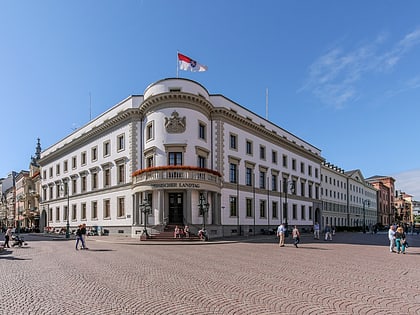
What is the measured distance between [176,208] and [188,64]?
14.6 metres

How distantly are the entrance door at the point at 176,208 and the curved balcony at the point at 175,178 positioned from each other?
2.03 meters

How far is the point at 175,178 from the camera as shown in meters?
30.6

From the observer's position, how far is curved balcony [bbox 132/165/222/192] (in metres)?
30.6

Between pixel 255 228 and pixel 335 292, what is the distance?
3225cm

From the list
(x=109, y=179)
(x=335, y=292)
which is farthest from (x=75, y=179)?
(x=335, y=292)

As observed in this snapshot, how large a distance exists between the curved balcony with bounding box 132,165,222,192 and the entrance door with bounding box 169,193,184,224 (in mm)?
2028

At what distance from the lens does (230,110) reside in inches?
1494

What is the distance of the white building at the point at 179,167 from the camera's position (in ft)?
105

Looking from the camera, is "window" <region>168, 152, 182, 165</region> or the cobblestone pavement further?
"window" <region>168, 152, 182, 165</region>

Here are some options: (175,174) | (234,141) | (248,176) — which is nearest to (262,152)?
(248,176)

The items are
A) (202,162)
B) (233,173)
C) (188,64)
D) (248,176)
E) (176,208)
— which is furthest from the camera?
(248,176)

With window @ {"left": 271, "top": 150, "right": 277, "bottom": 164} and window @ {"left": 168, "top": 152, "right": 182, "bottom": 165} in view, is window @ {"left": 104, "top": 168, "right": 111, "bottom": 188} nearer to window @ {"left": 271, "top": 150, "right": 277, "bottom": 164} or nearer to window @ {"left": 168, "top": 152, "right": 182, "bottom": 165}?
window @ {"left": 168, "top": 152, "right": 182, "bottom": 165}

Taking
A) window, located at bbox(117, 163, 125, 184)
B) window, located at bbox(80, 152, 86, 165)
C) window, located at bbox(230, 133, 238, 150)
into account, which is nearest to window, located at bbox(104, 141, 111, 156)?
window, located at bbox(117, 163, 125, 184)

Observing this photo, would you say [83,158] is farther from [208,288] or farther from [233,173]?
[208,288]
